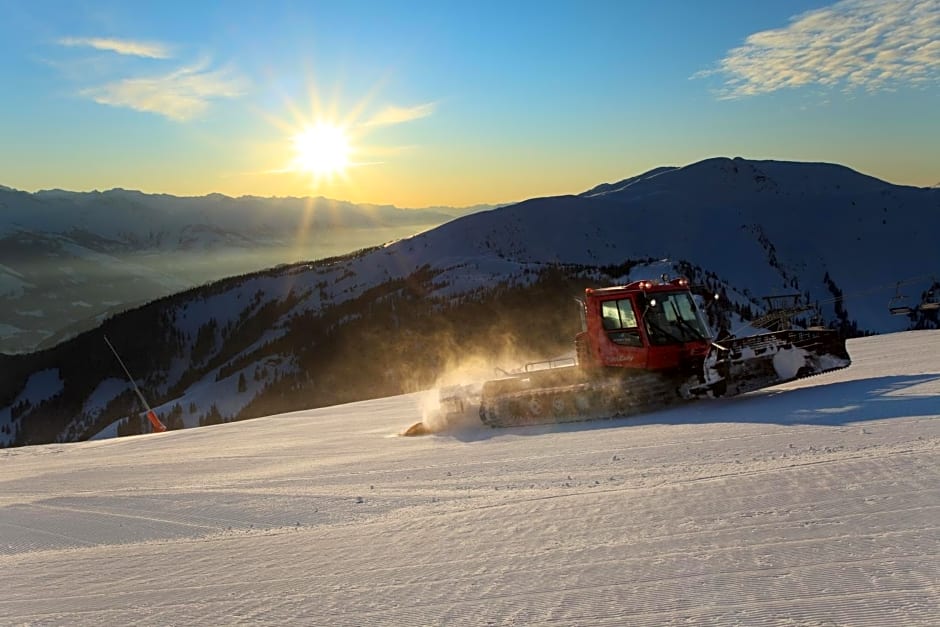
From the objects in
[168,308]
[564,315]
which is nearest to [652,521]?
[564,315]

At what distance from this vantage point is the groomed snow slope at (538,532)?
12.7 ft

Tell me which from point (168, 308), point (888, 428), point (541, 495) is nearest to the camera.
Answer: point (541, 495)

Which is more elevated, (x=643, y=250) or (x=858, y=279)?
(x=643, y=250)

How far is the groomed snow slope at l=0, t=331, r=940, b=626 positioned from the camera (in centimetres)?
388

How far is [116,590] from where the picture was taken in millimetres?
4934

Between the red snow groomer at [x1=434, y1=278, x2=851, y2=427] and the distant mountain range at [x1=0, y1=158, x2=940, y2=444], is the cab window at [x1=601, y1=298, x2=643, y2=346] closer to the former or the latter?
the red snow groomer at [x1=434, y1=278, x2=851, y2=427]

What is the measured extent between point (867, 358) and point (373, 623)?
13941 millimetres

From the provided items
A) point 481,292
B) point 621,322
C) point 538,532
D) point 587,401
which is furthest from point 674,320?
point 481,292

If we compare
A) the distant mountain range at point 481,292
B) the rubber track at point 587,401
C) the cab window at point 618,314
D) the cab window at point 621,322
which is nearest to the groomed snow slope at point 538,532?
the rubber track at point 587,401

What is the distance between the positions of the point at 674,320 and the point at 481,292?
3360 centimetres

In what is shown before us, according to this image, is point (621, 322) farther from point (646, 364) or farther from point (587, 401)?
point (587, 401)

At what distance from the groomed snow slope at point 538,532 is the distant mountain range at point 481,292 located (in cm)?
540

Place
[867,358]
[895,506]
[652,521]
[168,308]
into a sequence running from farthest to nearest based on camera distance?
1. [168,308]
2. [867,358]
3. [652,521]
4. [895,506]

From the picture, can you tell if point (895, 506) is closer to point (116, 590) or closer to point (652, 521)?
point (652, 521)
